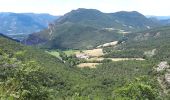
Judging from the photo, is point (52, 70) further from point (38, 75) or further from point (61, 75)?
point (38, 75)

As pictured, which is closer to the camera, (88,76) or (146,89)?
(146,89)

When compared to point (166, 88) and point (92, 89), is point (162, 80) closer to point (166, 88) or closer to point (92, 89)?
point (166, 88)

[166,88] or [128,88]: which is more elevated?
[128,88]

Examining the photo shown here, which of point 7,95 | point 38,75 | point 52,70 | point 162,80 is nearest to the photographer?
point 7,95

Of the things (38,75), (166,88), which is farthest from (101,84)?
(38,75)

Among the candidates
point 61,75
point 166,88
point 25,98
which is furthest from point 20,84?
point 61,75

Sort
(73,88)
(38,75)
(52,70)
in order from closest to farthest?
1. (38,75)
2. (73,88)
3. (52,70)

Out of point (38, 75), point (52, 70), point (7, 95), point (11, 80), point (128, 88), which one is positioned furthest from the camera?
point (52, 70)

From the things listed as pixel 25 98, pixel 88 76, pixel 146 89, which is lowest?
pixel 88 76

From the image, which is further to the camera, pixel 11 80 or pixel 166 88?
pixel 166 88
